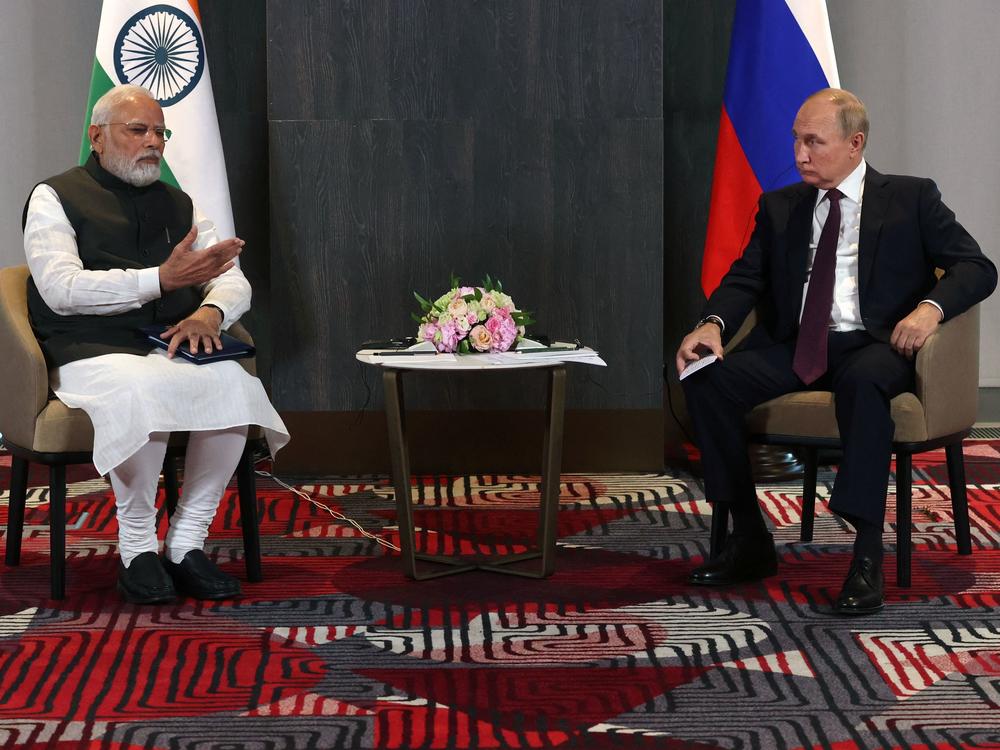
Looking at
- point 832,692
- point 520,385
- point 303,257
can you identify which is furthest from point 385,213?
point 832,692

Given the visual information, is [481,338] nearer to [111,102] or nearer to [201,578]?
[201,578]

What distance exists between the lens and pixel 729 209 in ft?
15.6

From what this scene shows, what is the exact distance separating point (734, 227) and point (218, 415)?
2.34 meters

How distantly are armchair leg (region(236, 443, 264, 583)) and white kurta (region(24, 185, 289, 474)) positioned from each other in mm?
95

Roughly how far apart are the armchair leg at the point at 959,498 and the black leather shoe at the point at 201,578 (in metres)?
2.03

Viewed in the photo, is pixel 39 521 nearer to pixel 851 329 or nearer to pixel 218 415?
pixel 218 415

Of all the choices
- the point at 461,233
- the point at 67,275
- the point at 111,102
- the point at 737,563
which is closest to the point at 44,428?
the point at 67,275

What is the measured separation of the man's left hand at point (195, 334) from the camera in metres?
3.24

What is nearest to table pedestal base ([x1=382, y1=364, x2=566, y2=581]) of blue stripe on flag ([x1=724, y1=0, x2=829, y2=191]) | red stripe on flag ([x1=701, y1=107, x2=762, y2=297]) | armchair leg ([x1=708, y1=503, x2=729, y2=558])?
armchair leg ([x1=708, y1=503, x2=729, y2=558])

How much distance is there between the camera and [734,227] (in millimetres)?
4750

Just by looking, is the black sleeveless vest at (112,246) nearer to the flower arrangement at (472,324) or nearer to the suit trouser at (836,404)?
the flower arrangement at (472,324)

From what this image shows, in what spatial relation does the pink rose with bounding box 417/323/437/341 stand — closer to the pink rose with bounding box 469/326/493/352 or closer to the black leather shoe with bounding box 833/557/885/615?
the pink rose with bounding box 469/326/493/352

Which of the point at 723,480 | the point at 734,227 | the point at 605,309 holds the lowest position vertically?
Result: the point at 723,480

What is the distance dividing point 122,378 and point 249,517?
0.53 meters
